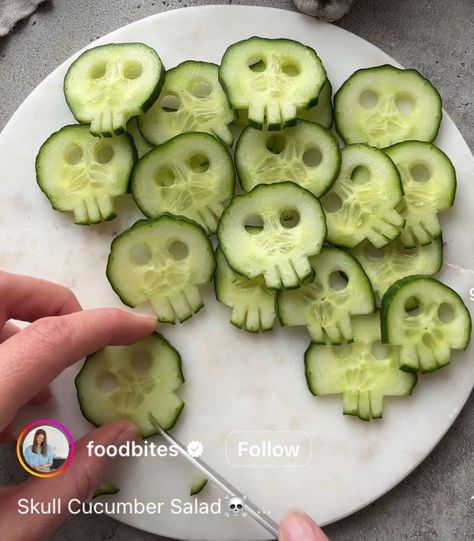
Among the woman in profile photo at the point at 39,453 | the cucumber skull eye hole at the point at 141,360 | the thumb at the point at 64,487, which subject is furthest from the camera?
the cucumber skull eye hole at the point at 141,360

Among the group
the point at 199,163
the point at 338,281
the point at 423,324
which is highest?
the point at 199,163

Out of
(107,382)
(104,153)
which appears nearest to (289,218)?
(104,153)

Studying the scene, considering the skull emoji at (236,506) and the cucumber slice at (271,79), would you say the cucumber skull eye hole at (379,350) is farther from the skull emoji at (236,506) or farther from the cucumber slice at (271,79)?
the cucumber slice at (271,79)

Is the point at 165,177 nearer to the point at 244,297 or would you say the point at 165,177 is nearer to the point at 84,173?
the point at 84,173

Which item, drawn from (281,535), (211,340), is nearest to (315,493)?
(281,535)

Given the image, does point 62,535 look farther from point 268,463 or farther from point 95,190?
point 95,190

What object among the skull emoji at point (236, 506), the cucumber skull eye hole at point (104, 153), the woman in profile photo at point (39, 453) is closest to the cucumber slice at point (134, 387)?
the woman in profile photo at point (39, 453)
